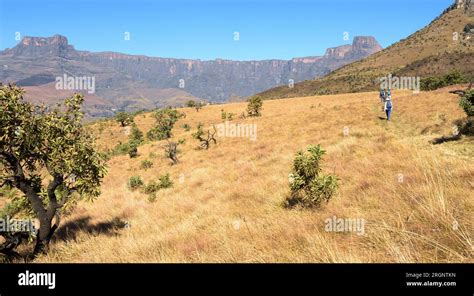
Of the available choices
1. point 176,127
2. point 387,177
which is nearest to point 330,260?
point 387,177

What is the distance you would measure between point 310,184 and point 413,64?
532ft

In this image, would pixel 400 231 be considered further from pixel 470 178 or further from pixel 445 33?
pixel 445 33

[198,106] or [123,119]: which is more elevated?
[198,106]

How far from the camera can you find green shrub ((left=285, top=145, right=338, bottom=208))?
8312mm

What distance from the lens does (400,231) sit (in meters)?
4.56

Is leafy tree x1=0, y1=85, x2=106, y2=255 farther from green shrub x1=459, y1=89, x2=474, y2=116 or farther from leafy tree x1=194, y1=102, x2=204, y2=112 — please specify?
leafy tree x1=194, y1=102, x2=204, y2=112

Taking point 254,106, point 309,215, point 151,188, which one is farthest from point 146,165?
point 254,106

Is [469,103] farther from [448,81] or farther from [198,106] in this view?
[198,106]

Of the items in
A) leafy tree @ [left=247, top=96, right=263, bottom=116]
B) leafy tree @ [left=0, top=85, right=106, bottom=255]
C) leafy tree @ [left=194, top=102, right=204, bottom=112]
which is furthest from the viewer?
leafy tree @ [left=194, top=102, right=204, bottom=112]

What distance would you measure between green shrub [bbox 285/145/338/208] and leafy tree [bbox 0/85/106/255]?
226 inches

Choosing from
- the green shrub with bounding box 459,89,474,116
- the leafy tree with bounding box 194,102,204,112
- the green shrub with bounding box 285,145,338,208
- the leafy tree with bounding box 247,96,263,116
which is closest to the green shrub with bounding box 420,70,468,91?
the leafy tree with bounding box 247,96,263,116

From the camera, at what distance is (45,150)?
8.60m

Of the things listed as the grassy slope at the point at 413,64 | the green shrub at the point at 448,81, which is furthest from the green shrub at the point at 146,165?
the grassy slope at the point at 413,64
